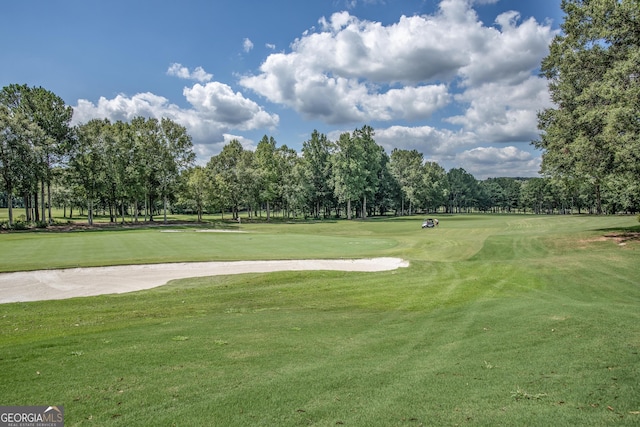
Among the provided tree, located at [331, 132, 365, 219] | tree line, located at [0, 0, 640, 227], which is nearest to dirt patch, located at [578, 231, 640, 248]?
tree line, located at [0, 0, 640, 227]

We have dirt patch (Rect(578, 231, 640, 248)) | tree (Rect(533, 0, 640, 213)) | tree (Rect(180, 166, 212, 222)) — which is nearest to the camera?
tree (Rect(533, 0, 640, 213))

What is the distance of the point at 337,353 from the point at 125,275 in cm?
1701

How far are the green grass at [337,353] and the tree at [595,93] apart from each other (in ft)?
33.6

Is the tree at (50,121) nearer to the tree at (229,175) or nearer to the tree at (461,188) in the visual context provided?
the tree at (229,175)

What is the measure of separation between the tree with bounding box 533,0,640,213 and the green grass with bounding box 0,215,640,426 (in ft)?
33.6

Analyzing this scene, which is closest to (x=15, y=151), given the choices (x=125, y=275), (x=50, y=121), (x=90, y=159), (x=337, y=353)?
(x=50, y=121)

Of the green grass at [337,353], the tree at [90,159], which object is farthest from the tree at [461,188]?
the green grass at [337,353]

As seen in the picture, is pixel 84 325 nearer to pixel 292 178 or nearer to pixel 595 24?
pixel 595 24

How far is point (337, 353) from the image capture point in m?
8.74

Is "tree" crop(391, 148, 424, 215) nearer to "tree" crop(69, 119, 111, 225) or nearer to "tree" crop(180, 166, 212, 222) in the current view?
"tree" crop(180, 166, 212, 222)

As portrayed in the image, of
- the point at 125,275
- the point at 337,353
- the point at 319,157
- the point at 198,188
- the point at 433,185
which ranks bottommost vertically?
the point at 125,275

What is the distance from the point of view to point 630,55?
23859mm

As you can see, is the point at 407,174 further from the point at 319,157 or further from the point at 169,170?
the point at 169,170

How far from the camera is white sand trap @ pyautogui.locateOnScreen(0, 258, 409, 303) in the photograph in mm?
17172
